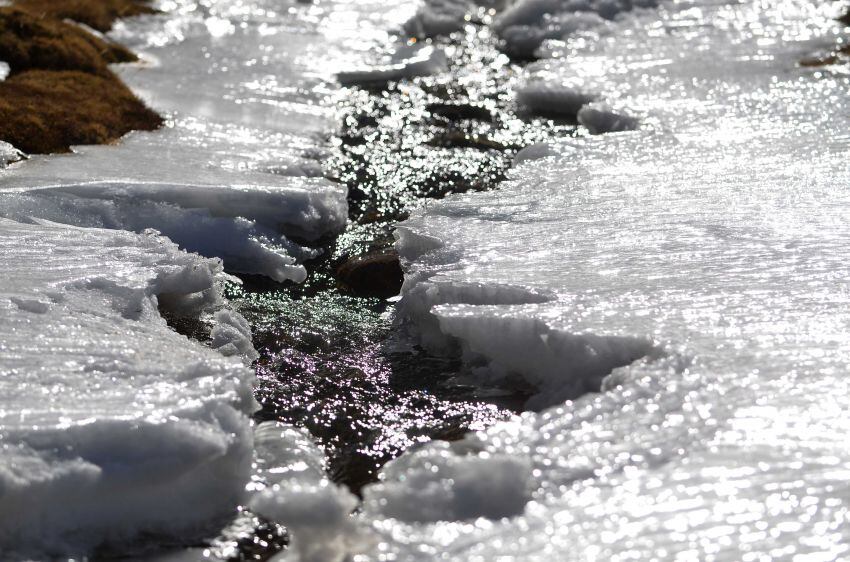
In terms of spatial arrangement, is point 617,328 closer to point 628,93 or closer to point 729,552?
point 729,552

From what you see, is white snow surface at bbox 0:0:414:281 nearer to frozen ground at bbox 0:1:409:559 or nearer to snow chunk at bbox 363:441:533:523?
frozen ground at bbox 0:1:409:559

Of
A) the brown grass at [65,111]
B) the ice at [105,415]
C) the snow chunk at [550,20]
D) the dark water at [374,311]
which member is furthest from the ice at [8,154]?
the snow chunk at [550,20]

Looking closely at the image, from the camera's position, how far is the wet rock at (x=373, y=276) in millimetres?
8375

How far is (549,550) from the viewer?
4383 millimetres

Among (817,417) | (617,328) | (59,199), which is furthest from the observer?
(59,199)

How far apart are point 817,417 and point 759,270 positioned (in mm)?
1999

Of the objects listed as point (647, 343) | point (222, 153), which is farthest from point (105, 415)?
point (222, 153)

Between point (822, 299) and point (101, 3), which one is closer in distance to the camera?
point (822, 299)

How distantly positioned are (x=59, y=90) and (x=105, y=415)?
7.24 m

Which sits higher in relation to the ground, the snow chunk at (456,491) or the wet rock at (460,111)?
the snow chunk at (456,491)

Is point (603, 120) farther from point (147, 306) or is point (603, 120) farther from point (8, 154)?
point (147, 306)

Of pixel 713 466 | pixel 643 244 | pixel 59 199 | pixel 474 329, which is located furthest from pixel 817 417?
pixel 59 199

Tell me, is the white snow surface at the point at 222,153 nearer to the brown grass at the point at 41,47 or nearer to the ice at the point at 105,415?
the brown grass at the point at 41,47

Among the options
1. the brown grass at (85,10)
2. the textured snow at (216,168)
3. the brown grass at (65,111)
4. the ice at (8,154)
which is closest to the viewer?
the textured snow at (216,168)
